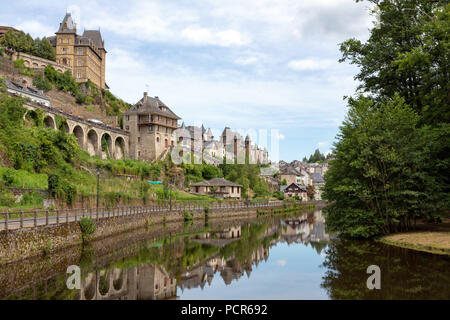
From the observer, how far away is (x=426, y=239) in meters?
20.1

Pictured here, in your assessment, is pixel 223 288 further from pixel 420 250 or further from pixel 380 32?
pixel 380 32

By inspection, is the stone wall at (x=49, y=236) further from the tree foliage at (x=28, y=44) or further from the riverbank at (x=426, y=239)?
the tree foliage at (x=28, y=44)

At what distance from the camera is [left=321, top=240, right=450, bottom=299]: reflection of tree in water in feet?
38.3

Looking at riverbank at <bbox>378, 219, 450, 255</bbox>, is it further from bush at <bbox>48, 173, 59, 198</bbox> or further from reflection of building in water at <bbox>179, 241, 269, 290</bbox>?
bush at <bbox>48, 173, 59, 198</bbox>

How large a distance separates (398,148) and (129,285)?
57.5 ft

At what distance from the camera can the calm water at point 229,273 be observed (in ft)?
40.7

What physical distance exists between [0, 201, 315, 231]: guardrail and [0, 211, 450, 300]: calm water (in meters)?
1.90

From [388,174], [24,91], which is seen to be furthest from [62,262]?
[24,91]

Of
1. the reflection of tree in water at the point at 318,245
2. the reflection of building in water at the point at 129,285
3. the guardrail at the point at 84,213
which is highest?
the guardrail at the point at 84,213

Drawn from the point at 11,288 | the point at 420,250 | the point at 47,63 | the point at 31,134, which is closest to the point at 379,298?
the point at 420,250

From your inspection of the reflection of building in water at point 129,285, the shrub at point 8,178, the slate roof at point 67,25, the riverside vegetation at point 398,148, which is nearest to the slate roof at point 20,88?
the shrub at point 8,178

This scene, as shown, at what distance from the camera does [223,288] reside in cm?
1395

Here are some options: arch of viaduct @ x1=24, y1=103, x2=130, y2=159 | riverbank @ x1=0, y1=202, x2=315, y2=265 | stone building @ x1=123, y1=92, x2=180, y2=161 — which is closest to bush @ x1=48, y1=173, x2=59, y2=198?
riverbank @ x1=0, y1=202, x2=315, y2=265

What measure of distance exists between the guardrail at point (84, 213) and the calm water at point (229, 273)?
1898 millimetres
